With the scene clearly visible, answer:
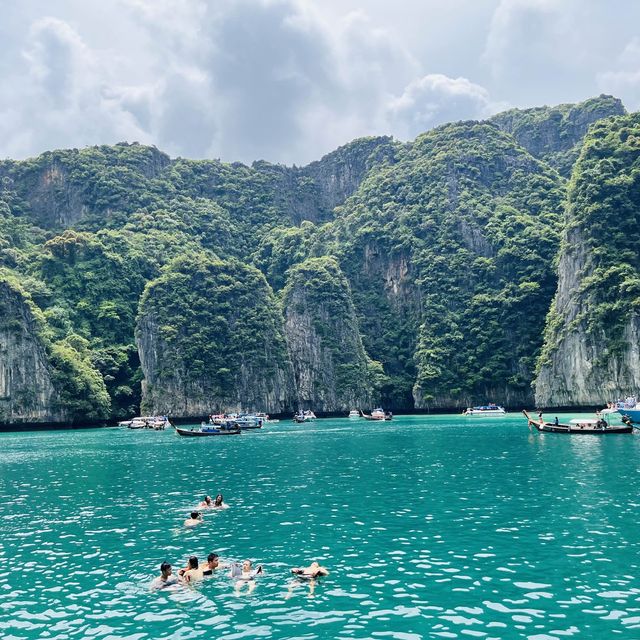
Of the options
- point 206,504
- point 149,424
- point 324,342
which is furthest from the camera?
point 324,342

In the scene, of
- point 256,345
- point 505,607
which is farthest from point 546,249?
point 505,607

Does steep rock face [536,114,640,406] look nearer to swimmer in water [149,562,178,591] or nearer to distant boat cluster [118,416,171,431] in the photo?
distant boat cluster [118,416,171,431]

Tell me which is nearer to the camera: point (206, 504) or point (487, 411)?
point (206, 504)

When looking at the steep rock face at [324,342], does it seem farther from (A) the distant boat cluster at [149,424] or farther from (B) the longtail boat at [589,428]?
(B) the longtail boat at [589,428]

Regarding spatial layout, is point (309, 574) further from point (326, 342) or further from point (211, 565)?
point (326, 342)

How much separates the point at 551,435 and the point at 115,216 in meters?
148

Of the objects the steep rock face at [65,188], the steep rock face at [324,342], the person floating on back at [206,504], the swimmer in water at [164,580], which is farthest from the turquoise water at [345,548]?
the steep rock face at [65,188]

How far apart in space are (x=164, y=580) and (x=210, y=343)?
116466 mm

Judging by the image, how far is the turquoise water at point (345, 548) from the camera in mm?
14961

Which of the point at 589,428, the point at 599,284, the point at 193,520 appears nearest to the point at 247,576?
the point at 193,520

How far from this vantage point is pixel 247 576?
18.2 m

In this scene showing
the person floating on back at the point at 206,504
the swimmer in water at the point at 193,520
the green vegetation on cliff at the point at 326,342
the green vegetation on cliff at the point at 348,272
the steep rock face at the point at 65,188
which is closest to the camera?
the swimmer in water at the point at 193,520

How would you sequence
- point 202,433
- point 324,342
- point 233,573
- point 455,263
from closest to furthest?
point 233,573 < point 202,433 < point 324,342 < point 455,263

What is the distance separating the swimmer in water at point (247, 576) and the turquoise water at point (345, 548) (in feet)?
0.99
